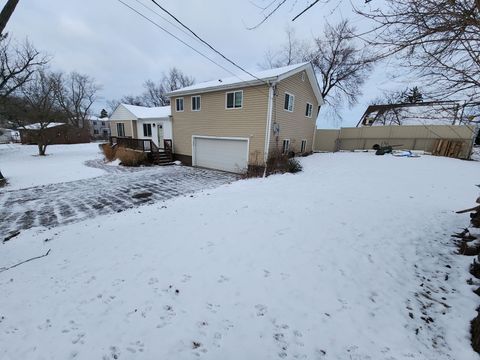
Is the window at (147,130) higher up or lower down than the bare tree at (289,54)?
lower down

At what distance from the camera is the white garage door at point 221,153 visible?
493 inches

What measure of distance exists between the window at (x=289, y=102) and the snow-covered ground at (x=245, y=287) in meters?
8.34

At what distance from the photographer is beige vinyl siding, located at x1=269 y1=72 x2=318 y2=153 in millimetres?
11453

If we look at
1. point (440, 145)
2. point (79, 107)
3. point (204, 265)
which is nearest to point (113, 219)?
point (204, 265)

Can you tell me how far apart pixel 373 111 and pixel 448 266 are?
23718 millimetres

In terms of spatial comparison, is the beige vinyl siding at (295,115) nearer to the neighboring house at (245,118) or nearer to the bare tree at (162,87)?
the neighboring house at (245,118)

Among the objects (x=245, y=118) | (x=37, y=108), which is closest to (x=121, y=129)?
(x=37, y=108)

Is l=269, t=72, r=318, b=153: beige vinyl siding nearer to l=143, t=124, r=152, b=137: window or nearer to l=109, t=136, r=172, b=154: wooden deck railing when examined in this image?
l=109, t=136, r=172, b=154: wooden deck railing

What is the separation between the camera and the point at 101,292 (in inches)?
111

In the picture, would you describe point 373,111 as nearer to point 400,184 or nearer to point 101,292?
point 400,184

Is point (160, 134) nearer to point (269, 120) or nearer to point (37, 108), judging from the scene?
point (269, 120)

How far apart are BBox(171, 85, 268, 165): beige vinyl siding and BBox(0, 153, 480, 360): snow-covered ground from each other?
6.81 metres

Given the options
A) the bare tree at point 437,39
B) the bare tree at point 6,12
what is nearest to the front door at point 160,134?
the bare tree at point 6,12

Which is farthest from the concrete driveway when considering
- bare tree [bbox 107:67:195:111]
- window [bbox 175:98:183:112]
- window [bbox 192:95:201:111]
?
bare tree [bbox 107:67:195:111]
